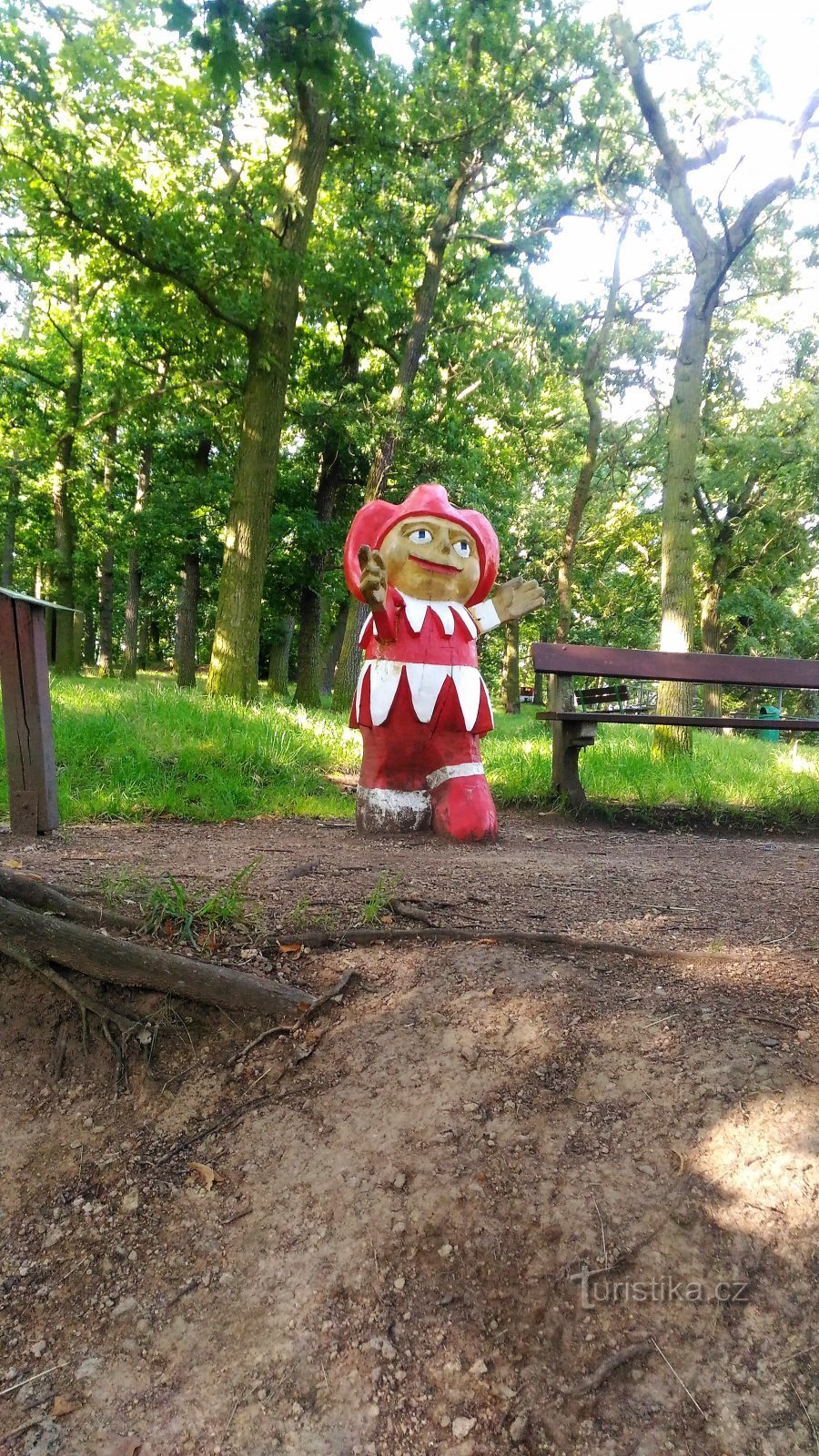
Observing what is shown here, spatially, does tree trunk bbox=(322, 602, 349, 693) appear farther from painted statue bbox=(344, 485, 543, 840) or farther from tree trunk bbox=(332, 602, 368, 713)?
painted statue bbox=(344, 485, 543, 840)

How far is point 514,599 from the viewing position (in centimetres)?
517

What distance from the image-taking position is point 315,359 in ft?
45.0

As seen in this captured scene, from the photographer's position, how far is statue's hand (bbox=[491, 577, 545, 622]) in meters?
5.14

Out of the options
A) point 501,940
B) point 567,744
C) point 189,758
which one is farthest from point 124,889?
point 567,744

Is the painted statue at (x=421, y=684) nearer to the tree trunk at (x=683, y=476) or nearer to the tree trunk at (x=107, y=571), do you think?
the tree trunk at (x=683, y=476)

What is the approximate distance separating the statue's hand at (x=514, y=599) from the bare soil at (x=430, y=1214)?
2.92 meters

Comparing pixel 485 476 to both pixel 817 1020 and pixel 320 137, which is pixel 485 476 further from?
pixel 817 1020

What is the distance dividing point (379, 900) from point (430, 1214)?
1.35m

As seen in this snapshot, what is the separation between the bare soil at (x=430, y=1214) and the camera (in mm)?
1325

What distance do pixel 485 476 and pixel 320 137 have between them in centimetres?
629

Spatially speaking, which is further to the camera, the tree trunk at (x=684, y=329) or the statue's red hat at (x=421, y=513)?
the tree trunk at (x=684, y=329)

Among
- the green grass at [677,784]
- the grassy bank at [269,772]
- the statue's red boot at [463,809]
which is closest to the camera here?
the statue's red boot at [463,809]

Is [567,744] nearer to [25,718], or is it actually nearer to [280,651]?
[25,718]

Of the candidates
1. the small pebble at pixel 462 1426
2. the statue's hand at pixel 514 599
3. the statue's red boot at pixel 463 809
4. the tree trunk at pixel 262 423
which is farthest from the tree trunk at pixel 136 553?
the small pebble at pixel 462 1426
